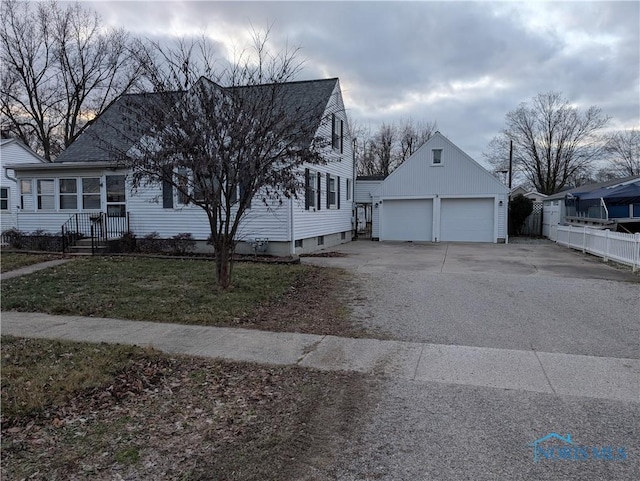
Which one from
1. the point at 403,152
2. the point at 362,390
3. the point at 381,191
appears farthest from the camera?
the point at 403,152

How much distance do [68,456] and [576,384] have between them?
4.58m

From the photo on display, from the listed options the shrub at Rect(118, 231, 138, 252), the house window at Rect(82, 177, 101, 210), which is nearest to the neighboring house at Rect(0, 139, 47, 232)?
the house window at Rect(82, 177, 101, 210)

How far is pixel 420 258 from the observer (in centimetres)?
1575

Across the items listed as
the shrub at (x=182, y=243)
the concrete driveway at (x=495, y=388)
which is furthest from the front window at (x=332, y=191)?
the concrete driveway at (x=495, y=388)

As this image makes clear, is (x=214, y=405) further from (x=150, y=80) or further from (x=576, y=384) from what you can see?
(x=150, y=80)

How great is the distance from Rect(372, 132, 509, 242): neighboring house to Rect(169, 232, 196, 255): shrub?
37.6 feet

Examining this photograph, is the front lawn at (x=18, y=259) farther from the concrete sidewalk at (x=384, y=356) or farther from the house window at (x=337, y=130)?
the house window at (x=337, y=130)

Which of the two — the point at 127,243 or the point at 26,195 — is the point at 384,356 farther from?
the point at 26,195

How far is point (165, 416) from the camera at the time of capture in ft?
13.0

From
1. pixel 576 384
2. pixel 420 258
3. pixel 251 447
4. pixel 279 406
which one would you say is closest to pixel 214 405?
pixel 279 406

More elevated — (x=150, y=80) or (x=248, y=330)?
(x=150, y=80)

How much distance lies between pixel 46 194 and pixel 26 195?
95cm

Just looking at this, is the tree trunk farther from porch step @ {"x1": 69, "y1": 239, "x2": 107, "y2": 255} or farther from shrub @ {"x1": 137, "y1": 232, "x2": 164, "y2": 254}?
porch step @ {"x1": 69, "y1": 239, "x2": 107, "y2": 255}

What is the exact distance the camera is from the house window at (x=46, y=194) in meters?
17.9
